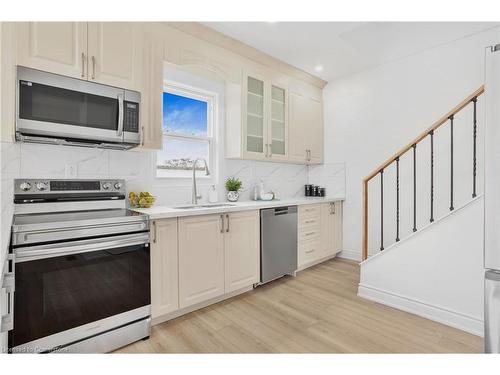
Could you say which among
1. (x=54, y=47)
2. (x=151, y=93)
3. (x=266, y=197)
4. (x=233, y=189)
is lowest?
(x=266, y=197)

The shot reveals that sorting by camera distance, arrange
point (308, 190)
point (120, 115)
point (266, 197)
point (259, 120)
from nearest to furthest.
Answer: point (120, 115)
point (259, 120)
point (266, 197)
point (308, 190)

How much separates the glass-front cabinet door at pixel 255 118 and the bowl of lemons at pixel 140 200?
1.30m

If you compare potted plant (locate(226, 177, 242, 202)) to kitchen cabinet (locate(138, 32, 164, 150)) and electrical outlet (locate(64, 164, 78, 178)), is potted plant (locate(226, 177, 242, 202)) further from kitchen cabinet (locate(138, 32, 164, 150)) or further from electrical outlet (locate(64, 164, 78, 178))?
electrical outlet (locate(64, 164, 78, 178))

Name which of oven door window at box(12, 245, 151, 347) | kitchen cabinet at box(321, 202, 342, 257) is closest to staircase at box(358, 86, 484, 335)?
kitchen cabinet at box(321, 202, 342, 257)

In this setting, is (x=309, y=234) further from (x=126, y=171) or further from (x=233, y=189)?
(x=126, y=171)

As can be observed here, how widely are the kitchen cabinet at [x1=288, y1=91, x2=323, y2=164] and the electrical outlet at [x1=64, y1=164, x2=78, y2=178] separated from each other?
248 cm

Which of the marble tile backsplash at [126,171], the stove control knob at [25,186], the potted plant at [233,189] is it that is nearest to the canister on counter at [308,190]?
the marble tile backsplash at [126,171]

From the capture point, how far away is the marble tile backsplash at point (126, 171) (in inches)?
74.5

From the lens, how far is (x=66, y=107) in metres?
1.86

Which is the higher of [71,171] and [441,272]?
[71,171]

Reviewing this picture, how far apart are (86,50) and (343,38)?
97.4 inches

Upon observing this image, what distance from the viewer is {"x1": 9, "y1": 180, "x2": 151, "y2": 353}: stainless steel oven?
1.54 metres

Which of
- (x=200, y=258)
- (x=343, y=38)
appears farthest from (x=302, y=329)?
(x=343, y=38)

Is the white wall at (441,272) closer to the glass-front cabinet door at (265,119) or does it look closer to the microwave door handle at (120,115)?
the glass-front cabinet door at (265,119)
